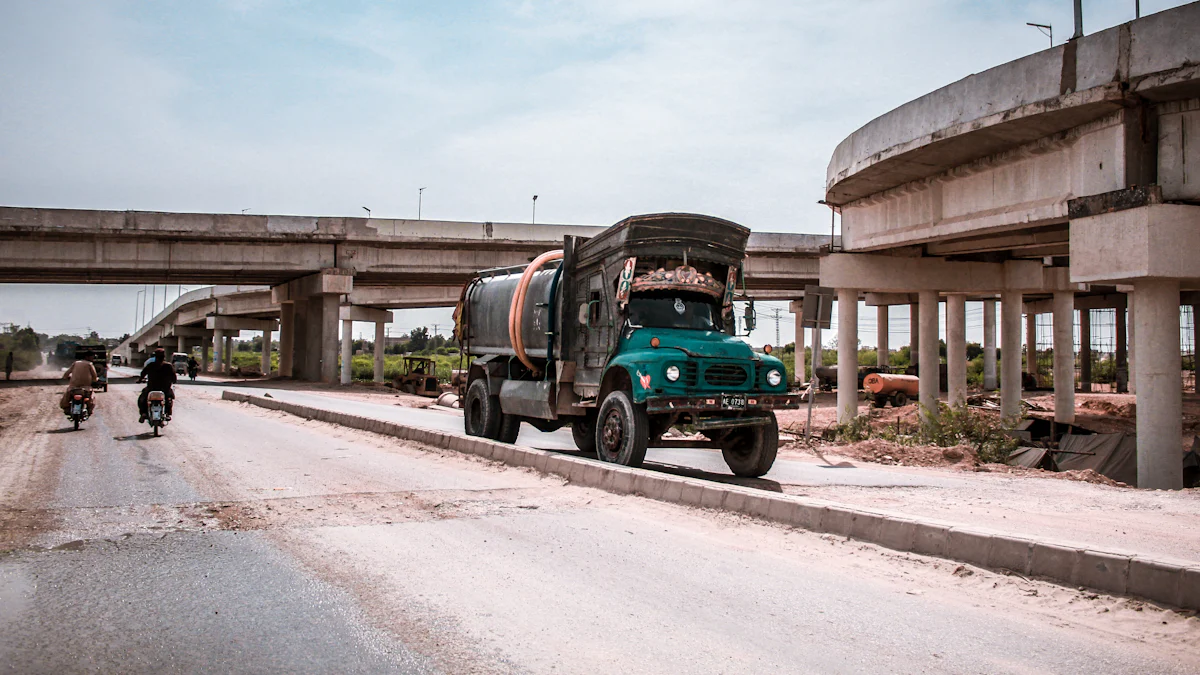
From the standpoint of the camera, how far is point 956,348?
29984mm

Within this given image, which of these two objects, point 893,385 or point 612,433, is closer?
point 612,433

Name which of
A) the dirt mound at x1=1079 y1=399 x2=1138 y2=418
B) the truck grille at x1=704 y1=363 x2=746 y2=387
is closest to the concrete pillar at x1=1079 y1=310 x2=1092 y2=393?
the dirt mound at x1=1079 y1=399 x2=1138 y2=418

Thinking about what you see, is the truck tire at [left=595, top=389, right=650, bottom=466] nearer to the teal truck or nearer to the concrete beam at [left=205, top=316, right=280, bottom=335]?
the teal truck

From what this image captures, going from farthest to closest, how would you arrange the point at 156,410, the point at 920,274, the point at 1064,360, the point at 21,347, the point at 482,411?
the point at 21,347 < the point at 1064,360 < the point at 920,274 < the point at 156,410 < the point at 482,411

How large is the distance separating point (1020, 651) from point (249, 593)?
444cm

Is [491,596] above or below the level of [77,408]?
below

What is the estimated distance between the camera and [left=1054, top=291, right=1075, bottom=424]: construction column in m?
27.2

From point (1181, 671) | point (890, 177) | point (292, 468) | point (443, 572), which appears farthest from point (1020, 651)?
point (890, 177)

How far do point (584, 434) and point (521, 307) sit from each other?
7.80 ft

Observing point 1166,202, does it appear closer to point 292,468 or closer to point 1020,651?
point 1020,651

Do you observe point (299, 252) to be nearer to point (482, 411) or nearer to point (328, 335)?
point (328, 335)

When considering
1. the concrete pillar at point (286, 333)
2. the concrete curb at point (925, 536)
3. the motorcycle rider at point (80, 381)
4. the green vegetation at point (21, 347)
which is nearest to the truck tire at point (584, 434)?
the concrete curb at point (925, 536)

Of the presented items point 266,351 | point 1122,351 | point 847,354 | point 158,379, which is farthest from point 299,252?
point 266,351

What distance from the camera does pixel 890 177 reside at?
20.5 metres
